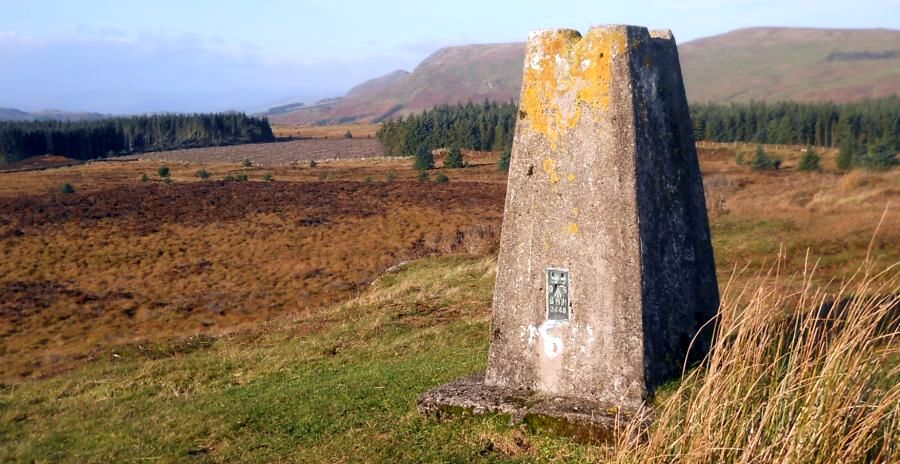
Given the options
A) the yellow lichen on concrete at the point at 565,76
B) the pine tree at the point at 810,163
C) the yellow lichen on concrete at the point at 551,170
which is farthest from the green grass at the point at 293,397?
the pine tree at the point at 810,163

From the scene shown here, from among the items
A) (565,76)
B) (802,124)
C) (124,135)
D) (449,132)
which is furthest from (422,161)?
(124,135)

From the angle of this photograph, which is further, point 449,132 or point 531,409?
point 449,132

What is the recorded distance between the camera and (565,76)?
5508 millimetres

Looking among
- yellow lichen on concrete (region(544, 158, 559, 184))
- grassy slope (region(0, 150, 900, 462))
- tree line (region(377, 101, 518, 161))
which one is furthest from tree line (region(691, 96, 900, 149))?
yellow lichen on concrete (region(544, 158, 559, 184))

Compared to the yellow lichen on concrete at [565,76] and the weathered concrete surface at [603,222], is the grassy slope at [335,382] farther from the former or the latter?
the yellow lichen on concrete at [565,76]

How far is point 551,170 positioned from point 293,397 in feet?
13.8

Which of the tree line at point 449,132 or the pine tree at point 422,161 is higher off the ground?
the tree line at point 449,132

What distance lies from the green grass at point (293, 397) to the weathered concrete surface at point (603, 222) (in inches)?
25.3

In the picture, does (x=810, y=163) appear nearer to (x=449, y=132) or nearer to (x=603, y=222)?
(x=603, y=222)

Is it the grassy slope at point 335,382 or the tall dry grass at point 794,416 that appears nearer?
the tall dry grass at point 794,416

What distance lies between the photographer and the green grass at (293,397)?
5645mm

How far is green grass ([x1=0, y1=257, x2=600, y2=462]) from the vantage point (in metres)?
5.64

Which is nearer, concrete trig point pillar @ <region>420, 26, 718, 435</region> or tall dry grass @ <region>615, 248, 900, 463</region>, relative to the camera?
tall dry grass @ <region>615, 248, 900, 463</region>

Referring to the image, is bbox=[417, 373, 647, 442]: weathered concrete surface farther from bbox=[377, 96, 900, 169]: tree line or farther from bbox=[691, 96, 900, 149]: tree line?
bbox=[691, 96, 900, 149]: tree line
